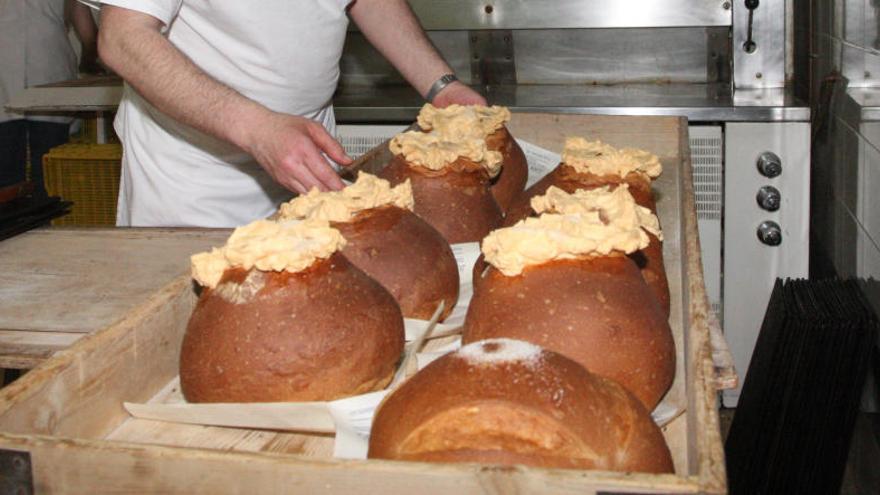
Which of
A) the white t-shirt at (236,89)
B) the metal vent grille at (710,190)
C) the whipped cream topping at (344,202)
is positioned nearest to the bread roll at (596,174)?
the whipped cream topping at (344,202)

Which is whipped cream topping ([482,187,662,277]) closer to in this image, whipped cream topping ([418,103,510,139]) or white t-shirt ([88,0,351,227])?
whipped cream topping ([418,103,510,139])

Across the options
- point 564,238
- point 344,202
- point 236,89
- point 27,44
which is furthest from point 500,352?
point 27,44

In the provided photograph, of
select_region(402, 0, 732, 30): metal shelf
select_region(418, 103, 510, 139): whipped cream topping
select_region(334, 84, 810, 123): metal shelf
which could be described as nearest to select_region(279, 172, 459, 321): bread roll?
select_region(418, 103, 510, 139): whipped cream topping

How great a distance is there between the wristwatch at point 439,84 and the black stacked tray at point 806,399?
3.15 ft

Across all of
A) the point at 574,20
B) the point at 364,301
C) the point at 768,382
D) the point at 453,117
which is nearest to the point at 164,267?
the point at 453,117

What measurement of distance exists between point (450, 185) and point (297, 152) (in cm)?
25

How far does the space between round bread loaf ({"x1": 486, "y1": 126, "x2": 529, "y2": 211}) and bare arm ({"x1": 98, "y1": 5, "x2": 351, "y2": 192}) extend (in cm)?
35

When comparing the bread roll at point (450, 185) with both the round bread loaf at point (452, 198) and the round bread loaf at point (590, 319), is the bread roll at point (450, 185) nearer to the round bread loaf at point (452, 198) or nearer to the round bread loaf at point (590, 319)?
the round bread loaf at point (452, 198)

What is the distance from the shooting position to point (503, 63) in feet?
11.1

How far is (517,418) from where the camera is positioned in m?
0.92

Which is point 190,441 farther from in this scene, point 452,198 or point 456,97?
point 456,97

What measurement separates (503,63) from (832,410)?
59.2 inches

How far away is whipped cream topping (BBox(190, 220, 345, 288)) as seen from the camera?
1165 millimetres

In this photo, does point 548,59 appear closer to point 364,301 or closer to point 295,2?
point 295,2
